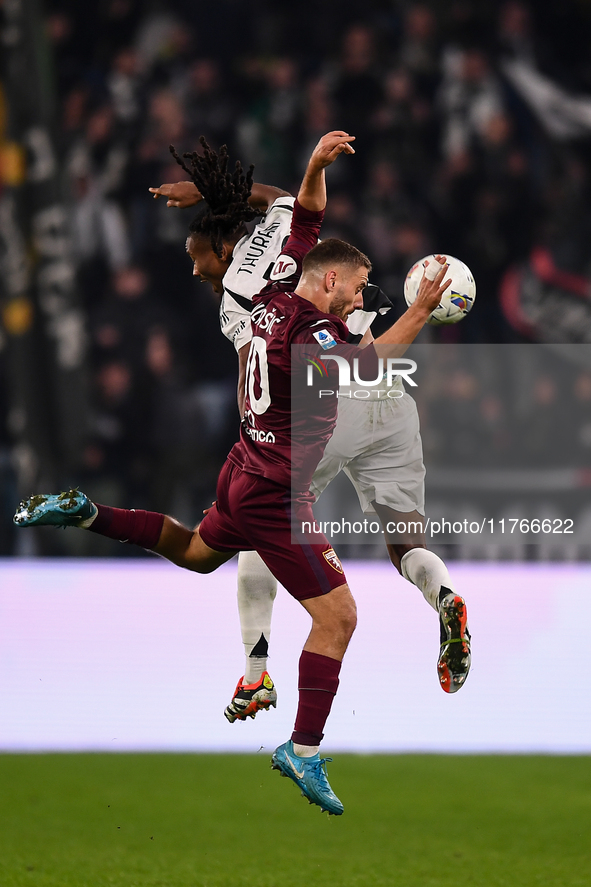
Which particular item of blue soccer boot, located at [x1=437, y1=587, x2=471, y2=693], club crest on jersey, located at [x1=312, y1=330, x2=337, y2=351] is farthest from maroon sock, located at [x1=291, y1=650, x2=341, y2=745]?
club crest on jersey, located at [x1=312, y1=330, x2=337, y2=351]

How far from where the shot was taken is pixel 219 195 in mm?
3928

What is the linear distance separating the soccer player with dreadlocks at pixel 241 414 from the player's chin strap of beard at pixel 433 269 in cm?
17

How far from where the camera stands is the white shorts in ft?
13.7

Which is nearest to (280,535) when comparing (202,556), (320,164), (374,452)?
(202,556)

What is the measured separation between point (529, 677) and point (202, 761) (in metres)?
2.20

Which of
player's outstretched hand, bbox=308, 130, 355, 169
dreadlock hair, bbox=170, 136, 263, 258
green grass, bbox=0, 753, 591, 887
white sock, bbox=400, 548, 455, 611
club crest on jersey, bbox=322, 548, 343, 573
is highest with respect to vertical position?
player's outstretched hand, bbox=308, 130, 355, 169

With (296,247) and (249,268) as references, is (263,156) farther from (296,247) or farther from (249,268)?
(296,247)

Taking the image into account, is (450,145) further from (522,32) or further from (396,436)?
(396,436)

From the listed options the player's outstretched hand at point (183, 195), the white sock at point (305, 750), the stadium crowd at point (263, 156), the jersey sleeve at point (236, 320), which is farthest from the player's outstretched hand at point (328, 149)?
the stadium crowd at point (263, 156)

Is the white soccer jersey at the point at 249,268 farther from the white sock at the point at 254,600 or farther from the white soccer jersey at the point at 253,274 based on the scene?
the white sock at the point at 254,600

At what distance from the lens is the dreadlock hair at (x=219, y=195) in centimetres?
388

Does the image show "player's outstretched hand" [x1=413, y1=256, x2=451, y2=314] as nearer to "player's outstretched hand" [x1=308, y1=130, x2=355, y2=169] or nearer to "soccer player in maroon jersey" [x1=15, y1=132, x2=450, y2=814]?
"soccer player in maroon jersey" [x1=15, y1=132, x2=450, y2=814]

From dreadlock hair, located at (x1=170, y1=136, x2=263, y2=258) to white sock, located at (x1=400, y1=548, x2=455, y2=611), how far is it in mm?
1243

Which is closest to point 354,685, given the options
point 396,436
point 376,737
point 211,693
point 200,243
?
point 376,737
